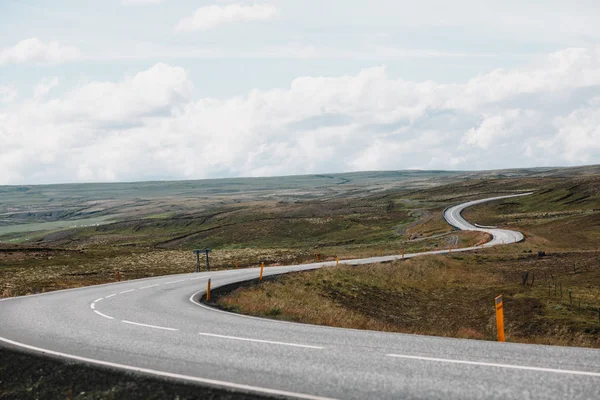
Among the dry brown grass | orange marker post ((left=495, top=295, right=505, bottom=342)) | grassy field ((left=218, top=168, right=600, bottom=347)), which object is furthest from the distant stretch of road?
the dry brown grass

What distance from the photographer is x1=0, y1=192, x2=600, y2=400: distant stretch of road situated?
8.63m

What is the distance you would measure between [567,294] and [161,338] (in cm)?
2893

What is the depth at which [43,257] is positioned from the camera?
2662 inches

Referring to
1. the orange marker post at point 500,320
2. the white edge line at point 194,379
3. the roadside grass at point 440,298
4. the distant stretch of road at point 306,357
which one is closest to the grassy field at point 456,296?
the roadside grass at point 440,298

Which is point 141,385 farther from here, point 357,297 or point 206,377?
point 357,297

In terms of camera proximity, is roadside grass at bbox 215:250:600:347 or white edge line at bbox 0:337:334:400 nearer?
white edge line at bbox 0:337:334:400

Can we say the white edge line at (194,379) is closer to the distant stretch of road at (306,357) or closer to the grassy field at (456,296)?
the distant stretch of road at (306,357)

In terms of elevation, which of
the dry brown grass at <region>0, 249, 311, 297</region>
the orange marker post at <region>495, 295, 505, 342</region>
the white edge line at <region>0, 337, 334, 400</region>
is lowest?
the dry brown grass at <region>0, 249, 311, 297</region>

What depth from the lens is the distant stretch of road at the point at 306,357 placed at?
8.63 meters

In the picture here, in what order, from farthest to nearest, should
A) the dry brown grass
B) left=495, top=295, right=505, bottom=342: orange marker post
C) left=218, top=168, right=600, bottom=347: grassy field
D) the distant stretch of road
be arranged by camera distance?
the dry brown grass
left=218, top=168, right=600, bottom=347: grassy field
left=495, top=295, right=505, bottom=342: orange marker post
the distant stretch of road

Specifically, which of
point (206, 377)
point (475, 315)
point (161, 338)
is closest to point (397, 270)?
point (475, 315)

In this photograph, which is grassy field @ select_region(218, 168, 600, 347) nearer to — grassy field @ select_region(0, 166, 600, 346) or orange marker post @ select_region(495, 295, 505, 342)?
grassy field @ select_region(0, 166, 600, 346)

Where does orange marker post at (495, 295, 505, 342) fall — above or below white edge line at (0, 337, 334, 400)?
below

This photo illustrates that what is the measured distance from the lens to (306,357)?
36.6 feet
